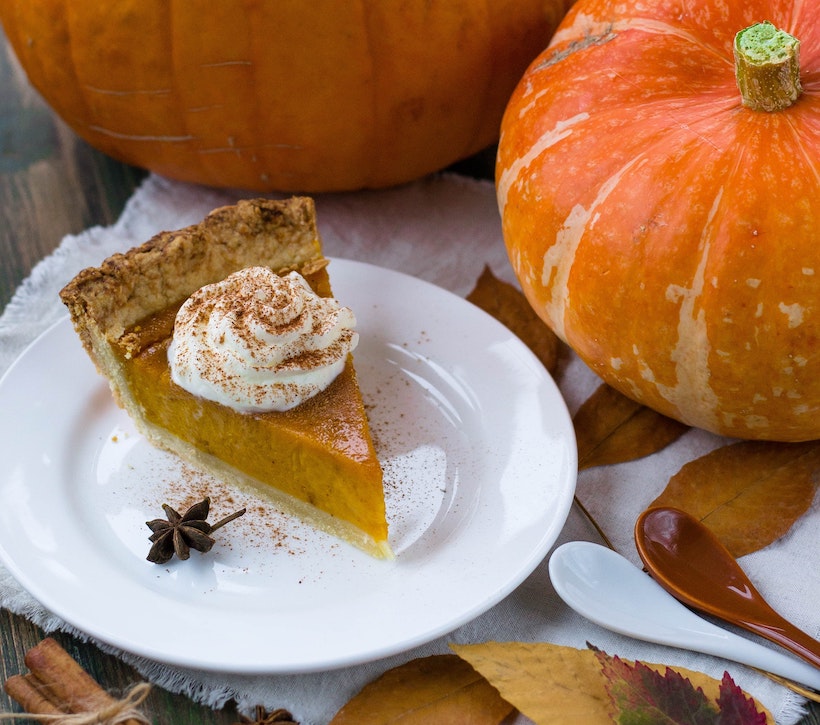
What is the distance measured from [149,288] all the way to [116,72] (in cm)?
75

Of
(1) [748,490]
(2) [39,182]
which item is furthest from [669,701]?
(2) [39,182]

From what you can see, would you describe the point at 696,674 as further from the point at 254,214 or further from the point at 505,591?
the point at 254,214

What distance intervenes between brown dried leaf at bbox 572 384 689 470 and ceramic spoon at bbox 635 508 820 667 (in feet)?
0.86

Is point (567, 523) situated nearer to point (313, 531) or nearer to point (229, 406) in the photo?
point (313, 531)

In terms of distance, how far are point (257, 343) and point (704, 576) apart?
111cm

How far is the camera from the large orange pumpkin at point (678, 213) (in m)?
1.94

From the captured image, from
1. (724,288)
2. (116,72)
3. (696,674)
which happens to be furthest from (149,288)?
(696,674)

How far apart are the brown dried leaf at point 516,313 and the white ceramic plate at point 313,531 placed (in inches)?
7.6

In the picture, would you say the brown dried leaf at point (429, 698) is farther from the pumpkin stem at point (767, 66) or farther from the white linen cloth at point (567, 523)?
the pumpkin stem at point (767, 66)

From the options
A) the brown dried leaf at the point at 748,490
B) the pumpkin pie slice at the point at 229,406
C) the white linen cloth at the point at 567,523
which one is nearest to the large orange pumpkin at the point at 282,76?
the white linen cloth at the point at 567,523

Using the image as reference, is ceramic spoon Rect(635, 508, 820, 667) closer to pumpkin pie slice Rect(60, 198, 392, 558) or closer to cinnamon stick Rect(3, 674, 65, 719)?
pumpkin pie slice Rect(60, 198, 392, 558)

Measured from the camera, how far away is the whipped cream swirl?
7.23ft

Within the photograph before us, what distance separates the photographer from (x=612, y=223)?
207 centimetres

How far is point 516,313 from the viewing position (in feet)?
9.04
